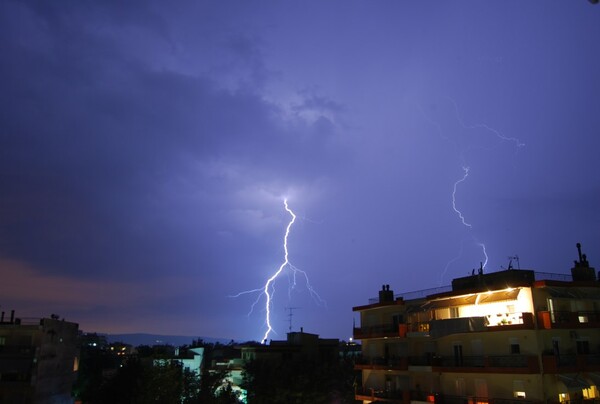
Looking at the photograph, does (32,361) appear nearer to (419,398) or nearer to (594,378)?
(419,398)

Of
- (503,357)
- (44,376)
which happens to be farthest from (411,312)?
(44,376)

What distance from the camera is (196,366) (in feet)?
186

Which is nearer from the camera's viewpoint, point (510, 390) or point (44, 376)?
point (510, 390)

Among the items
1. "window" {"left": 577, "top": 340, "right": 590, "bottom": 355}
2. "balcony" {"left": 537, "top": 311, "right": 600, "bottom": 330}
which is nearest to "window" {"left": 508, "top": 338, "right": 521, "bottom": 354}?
"balcony" {"left": 537, "top": 311, "right": 600, "bottom": 330}

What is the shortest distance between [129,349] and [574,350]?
97.7 meters

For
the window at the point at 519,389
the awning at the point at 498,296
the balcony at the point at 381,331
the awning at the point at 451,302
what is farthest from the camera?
the balcony at the point at 381,331

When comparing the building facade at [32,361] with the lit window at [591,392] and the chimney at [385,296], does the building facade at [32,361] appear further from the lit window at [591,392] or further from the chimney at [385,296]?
the lit window at [591,392]

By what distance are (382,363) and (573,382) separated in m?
11.4

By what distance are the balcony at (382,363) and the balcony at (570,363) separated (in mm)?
8544

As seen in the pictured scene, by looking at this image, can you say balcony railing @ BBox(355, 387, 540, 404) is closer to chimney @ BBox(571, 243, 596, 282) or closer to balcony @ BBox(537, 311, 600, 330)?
balcony @ BBox(537, 311, 600, 330)

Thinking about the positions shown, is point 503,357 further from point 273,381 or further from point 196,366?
point 196,366

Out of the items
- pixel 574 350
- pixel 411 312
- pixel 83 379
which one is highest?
pixel 411 312

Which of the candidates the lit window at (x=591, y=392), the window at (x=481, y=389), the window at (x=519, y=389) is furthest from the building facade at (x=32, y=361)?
the lit window at (x=591, y=392)

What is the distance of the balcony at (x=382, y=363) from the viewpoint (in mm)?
28125
